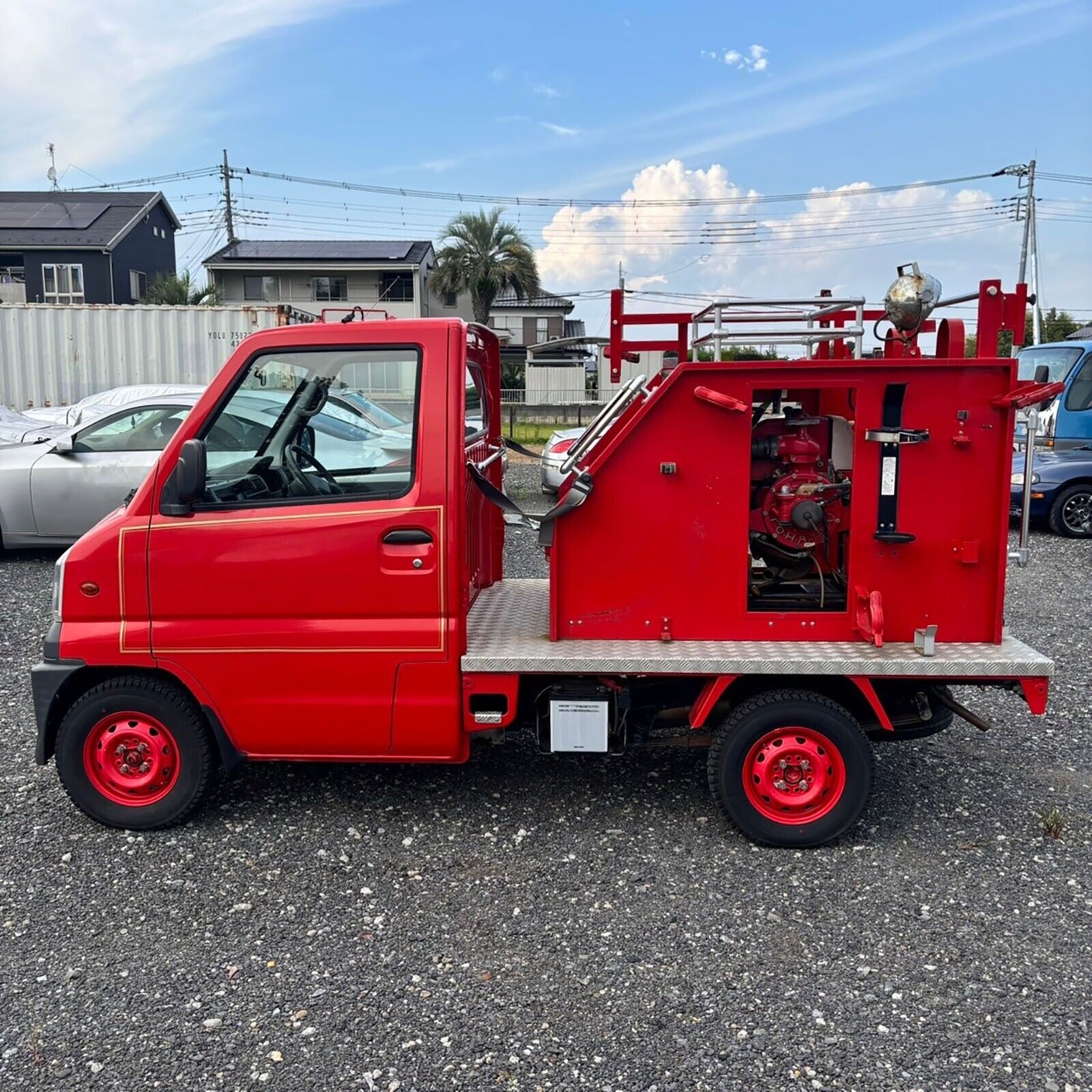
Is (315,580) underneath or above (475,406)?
underneath

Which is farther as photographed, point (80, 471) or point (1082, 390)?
point (1082, 390)

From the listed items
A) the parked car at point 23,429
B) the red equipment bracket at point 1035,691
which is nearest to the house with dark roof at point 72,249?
the parked car at point 23,429

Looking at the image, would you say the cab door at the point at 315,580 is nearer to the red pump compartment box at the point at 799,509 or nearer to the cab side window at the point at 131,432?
the red pump compartment box at the point at 799,509

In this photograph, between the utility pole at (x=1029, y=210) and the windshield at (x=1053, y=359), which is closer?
the windshield at (x=1053, y=359)

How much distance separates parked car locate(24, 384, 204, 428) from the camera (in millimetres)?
13781

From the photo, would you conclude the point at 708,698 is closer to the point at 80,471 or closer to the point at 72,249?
the point at 80,471

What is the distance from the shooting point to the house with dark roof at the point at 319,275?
153 feet

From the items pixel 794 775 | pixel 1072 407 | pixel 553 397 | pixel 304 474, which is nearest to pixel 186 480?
pixel 304 474

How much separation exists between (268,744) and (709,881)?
1.93 metres

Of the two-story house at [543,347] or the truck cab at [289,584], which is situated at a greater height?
the two-story house at [543,347]

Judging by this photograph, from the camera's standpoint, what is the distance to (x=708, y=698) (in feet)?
13.3

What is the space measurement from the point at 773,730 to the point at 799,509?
0.96 meters

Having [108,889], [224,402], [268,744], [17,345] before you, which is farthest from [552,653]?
[17,345]

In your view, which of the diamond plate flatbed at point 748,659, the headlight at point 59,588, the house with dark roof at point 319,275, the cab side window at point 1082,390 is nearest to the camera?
the diamond plate flatbed at point 748,659
